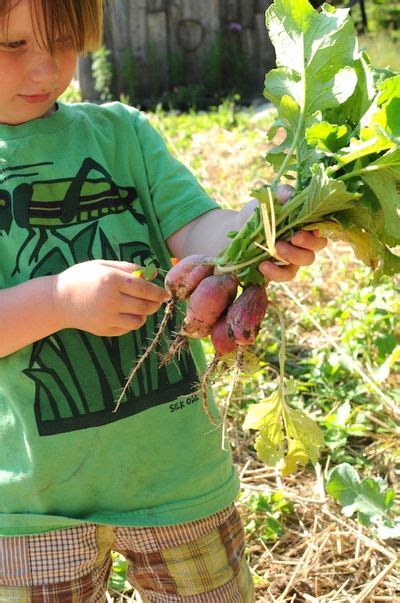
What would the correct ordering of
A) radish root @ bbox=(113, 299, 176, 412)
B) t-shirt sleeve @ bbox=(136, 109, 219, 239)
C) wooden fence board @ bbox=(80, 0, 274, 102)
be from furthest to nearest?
wooden fence board @ bbox=(80, 0, 274, 102), t-shirt sleeve @ bbox=(136, 109, 219, 239), radish root @ bbox=(113, 299, 176, 412)

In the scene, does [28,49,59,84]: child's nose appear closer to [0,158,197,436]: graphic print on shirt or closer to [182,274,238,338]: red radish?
[0,158,197,436]: graphic print on shirt

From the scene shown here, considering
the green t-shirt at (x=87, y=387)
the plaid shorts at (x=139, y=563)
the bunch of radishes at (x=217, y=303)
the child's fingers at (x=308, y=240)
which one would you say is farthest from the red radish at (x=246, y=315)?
the plaid shorts at (x=139, y=563)

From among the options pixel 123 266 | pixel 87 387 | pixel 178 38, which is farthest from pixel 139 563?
pixel 178 38

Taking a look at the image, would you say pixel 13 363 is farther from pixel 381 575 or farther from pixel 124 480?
pixel 381 575

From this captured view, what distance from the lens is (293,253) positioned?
1.45 metres

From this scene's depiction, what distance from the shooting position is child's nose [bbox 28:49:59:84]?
5.12 ft

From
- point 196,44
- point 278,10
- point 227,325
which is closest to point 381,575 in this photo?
point 227,325

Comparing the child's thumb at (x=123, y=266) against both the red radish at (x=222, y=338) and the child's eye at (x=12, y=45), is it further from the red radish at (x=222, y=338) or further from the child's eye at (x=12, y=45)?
the child's eye at (x=12, y=45)

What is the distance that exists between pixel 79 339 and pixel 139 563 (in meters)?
0.48

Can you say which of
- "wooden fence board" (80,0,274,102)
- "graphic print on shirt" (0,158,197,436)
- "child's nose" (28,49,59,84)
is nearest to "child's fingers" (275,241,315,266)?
"graphic print on shirt" (0,158,197,436)

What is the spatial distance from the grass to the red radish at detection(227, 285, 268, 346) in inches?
6.3

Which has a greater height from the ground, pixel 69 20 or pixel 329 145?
pixel 69 20

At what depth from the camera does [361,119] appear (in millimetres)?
1416

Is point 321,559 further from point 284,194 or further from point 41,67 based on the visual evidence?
point 41,67
